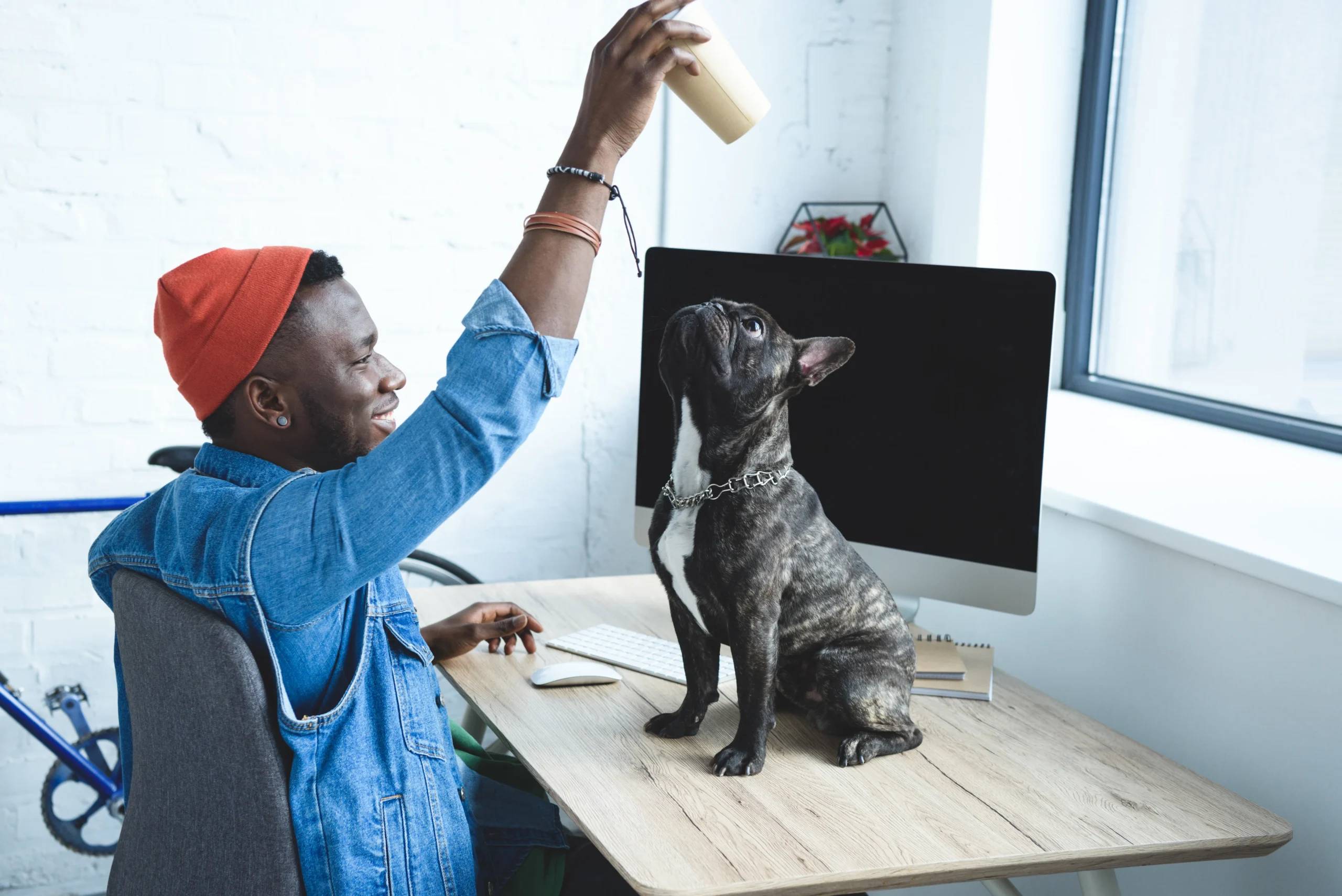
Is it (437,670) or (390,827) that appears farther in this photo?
(437,670)

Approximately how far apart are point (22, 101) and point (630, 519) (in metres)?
1.42

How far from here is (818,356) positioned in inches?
46.6

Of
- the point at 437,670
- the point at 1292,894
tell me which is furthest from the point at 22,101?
the point at 1292,894

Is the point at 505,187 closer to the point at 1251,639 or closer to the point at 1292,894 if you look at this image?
the point at 1251,639

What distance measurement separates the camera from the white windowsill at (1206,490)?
1.33 m

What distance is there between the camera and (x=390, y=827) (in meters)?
1.07

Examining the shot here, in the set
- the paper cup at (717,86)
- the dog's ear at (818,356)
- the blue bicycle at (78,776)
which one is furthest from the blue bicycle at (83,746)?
the paper cup at (717,86)

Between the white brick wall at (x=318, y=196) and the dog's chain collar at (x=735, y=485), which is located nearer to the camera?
the dog's chain collar at (x=735, y=485)

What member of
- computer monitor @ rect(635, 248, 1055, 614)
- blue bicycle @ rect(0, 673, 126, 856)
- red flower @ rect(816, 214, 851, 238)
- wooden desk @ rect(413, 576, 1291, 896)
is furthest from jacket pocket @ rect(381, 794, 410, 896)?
red flower @ rect(816, 214, 851, 238)

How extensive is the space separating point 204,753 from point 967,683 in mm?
908

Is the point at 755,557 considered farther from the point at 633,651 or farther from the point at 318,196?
the point at 318,196

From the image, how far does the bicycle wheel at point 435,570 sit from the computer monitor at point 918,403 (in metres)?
0.79

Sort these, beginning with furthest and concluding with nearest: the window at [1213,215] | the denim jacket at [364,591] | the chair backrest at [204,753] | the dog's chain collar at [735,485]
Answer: the window at [1213,215], the dog's chain collar at [735,485], the chair backrest at [204,753], the denim jacket at [364,591]

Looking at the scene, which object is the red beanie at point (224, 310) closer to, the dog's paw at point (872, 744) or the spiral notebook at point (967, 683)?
the dog's paw at point (872, 744)
